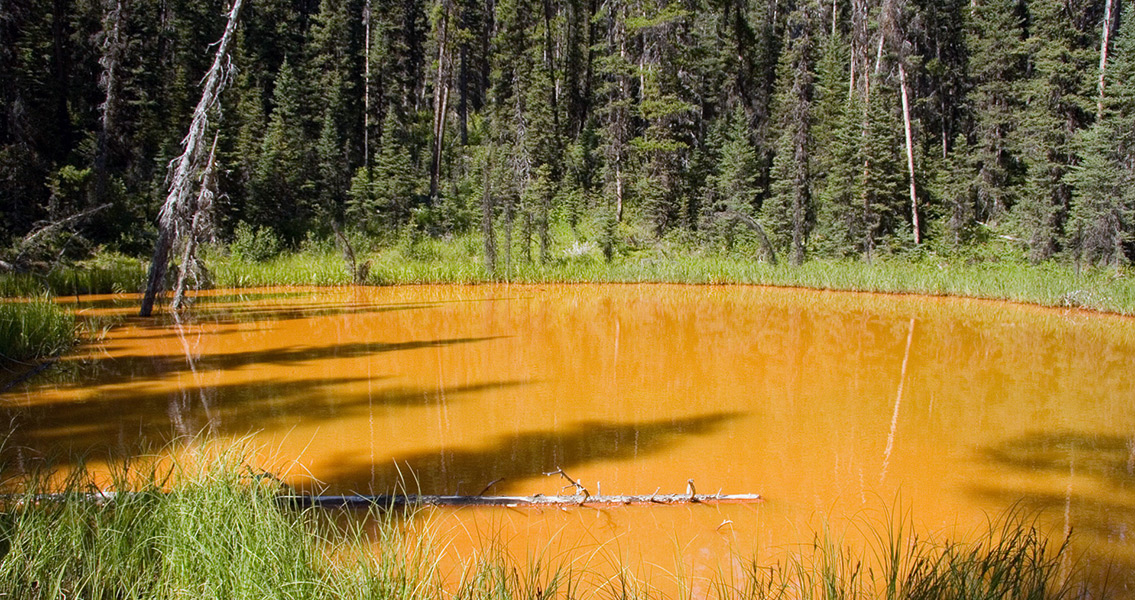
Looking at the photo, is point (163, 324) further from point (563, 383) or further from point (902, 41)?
point (902, 41)

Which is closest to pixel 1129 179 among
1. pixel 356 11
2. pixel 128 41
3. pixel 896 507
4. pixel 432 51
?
pixel 896 507

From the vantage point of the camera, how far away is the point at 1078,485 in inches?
211

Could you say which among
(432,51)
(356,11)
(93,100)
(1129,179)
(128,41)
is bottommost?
(1129,179)

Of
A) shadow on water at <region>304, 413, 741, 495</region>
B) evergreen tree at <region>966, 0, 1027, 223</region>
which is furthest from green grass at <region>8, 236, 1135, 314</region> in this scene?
shadow on water at <region>304, 413, 741, 495</region>

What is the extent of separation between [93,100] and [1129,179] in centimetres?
3230

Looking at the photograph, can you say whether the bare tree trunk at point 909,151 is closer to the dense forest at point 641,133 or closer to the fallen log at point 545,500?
the dense forest at point 641,133

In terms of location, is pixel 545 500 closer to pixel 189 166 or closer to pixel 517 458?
pixel 517 458

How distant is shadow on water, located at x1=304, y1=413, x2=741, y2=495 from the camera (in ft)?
16.5

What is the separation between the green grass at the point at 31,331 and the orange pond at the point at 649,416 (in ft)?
1.70

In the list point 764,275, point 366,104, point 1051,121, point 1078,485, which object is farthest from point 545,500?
point 366,104

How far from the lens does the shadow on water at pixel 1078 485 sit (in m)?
4.46

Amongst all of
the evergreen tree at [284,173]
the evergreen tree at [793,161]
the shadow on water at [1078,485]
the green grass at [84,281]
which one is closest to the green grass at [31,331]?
the green grass at [84,281]

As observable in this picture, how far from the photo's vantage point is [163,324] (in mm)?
11977

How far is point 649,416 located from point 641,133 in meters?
26.2
